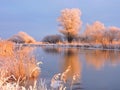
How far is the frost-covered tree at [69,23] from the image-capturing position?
1818 inches

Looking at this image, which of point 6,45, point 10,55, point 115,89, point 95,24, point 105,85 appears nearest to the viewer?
point 115,89

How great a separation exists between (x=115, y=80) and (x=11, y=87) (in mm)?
7125

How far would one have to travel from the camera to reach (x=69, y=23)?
46.3 metres

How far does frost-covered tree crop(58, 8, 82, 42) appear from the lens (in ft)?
152

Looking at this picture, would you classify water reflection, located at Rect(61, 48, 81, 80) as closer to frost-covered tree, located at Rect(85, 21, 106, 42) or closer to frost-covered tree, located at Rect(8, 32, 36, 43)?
frost-covered tree, located at Rect(85, 21, 106, 42)

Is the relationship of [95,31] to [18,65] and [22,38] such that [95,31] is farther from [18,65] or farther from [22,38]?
[18,65]

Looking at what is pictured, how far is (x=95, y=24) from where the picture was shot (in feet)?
142

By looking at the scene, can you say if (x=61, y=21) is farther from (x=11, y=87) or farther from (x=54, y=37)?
(x=11, y=87)

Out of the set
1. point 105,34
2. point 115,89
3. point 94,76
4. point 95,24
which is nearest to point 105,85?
point 115,89

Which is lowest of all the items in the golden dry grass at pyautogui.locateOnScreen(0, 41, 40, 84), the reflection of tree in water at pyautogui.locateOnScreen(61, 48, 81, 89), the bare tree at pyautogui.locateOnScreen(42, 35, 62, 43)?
the reflection of tree in water at pyautogui.locateOnScreen(61, 48, 81, 89)

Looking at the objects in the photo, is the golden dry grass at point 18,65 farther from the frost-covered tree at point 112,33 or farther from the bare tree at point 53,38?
the bare tree at point 53,38

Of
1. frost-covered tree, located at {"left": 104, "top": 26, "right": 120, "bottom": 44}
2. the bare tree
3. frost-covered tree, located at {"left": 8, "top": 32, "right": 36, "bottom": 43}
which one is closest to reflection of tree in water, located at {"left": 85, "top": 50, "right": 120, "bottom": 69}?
frost-covered tree, located at {"left": 104, "top": 26, "right": 120, "bottom": 44}

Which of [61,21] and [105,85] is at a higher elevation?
[61,21]

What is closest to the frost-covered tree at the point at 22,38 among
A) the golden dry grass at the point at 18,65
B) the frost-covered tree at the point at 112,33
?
the frost-covered tree at the point at 112,33
